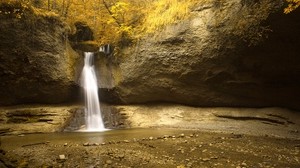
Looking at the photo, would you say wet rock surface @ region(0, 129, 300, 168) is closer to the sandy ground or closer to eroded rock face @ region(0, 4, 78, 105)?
the sandy ground

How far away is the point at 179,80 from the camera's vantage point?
14258 millimetres

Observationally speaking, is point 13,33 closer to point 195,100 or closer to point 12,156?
point 12,156

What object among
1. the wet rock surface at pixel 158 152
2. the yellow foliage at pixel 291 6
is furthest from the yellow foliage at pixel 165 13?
the wet rock surface at pixel 158 152

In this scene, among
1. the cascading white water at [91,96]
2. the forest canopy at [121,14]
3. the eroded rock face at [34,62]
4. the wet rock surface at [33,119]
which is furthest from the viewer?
the forest canopy at [121,14]

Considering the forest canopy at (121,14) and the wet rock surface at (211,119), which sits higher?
the forest canopy at (121,14)

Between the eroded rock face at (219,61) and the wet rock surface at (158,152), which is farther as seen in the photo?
the eroded rock face at (219,61)

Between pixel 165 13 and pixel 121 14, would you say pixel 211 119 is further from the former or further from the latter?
pixel 121 14

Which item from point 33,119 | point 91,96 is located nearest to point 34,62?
point 33,119

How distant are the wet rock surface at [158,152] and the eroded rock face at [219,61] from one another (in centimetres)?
395

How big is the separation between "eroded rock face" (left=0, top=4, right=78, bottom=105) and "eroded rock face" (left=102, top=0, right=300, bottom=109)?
3.17 meters

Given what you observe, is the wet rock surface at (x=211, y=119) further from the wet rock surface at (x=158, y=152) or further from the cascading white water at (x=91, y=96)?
the wet rock surface at (x=158, y=152)

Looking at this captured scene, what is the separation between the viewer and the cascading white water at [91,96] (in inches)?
519

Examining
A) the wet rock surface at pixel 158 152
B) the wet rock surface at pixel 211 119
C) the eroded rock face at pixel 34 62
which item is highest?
the eroded rock face at pixel 34 62

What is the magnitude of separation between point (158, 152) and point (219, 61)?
7192mm
